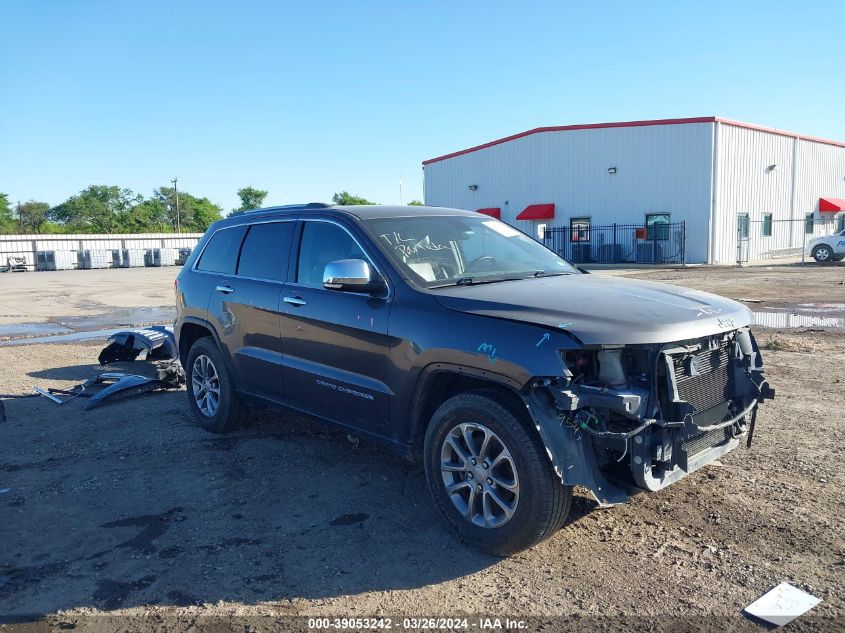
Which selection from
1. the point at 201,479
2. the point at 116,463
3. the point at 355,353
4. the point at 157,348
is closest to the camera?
the point at 355,353

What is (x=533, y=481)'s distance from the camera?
344 cm

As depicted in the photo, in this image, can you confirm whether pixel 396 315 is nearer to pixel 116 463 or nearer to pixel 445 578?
pixel 445 578

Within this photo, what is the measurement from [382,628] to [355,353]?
1.77 metres

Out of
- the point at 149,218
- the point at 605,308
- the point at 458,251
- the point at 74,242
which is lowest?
the point at 605,308

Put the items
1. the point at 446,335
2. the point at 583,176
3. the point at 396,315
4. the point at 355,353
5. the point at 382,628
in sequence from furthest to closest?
the point at 583,176, the point at 355,353, the point at 396,315, the point at 446,335, the point at 382,628

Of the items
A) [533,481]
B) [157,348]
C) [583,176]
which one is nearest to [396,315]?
[533,481]

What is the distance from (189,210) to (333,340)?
111 metres

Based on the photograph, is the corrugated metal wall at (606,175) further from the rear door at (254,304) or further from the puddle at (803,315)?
the rear door at (254,304)

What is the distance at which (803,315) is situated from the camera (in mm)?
12656

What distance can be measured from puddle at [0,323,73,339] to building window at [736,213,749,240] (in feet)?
97.2

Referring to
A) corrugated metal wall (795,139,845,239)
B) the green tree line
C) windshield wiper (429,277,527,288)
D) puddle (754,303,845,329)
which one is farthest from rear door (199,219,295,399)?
the green tree line

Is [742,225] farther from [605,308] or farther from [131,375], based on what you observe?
Result: [605,308]

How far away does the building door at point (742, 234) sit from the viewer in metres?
33.3

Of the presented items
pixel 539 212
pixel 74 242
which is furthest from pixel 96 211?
Answer: pixel 539 212
